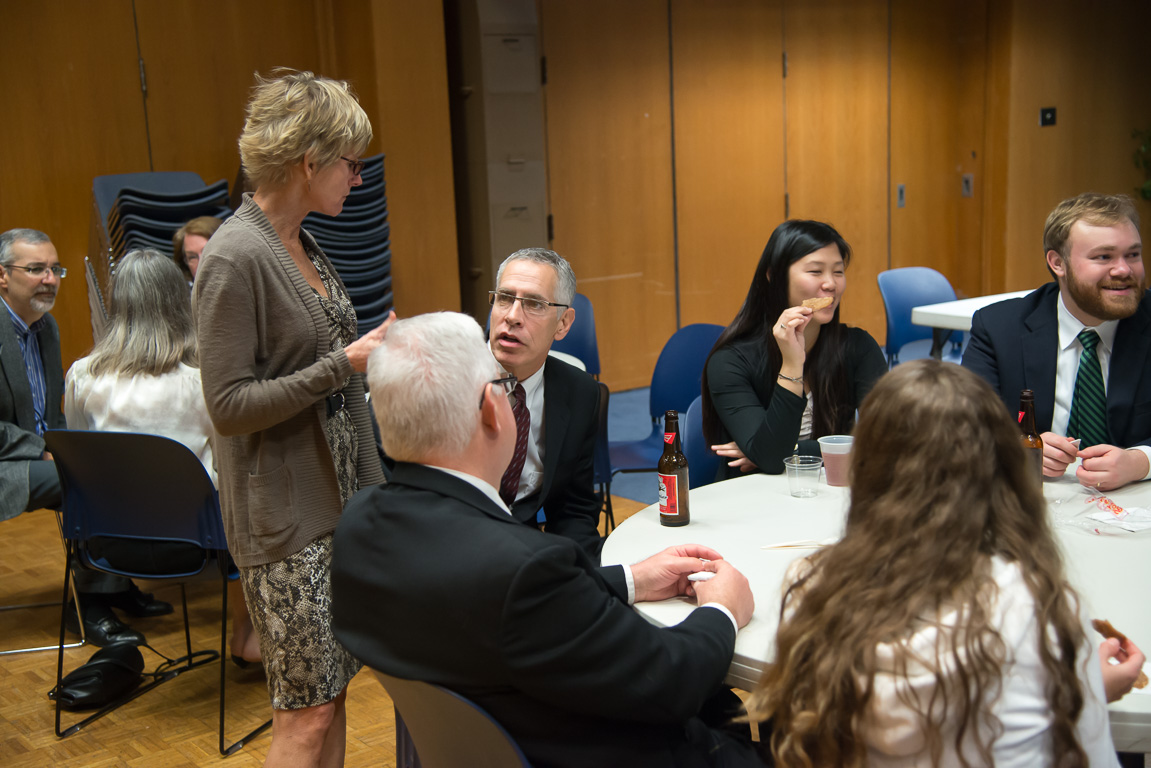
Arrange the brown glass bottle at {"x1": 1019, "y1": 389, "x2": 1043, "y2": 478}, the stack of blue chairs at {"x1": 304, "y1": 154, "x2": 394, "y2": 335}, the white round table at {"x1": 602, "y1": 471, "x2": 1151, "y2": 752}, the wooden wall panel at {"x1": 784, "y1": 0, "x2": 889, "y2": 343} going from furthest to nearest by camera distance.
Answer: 1. the wooden wall panel at {"x1": 784, "y1": 0, "x2": 889, "y2": 343}
2. the stack of blue chairs at {"x1": 304, "y1": 154, "x2": 394, "y2": 335}
3. the brown glass bottle at {"x1": 1019, "y1": 389, "x2": 1043, "y2": 478}
4. the white round table at {"x1": 602, "y1": 471, "x2": 1151, "y2": 752}

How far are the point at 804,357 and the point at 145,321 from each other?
2.12 metres

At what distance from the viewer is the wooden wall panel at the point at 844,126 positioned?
7840 mm

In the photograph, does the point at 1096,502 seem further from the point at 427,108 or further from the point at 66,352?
the point at 66,352

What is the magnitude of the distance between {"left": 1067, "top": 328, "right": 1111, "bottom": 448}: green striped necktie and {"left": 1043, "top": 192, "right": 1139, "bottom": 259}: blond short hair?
0.24 m

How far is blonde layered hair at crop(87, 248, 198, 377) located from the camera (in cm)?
319

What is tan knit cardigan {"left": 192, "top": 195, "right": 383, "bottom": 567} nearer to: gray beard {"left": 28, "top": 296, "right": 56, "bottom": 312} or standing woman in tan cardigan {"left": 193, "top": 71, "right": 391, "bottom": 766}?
standing woman in tan cardigan {"left": 193, "top": 71, "right": 391, "bottom": 766}

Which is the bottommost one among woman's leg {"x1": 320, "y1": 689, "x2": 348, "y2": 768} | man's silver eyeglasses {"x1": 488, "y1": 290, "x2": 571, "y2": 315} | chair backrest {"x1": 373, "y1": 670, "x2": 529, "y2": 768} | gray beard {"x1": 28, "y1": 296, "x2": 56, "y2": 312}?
woman's leg {"x1": 320, "y1": 689, "x2": 348, "y2": 768}

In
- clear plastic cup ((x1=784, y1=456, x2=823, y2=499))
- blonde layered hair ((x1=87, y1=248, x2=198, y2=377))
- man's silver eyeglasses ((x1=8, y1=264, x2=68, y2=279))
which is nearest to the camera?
clear plastic cup ((x1=784, y1=456, x2=823, y2=499))

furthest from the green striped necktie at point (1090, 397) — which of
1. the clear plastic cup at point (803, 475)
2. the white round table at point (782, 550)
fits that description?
the clear plastic cup at point (803, 475)

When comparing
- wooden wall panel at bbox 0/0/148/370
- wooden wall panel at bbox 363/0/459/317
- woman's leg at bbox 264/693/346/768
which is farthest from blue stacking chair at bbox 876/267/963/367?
wooden wall panel at bbox 0/0/148/370

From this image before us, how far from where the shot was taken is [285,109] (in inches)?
78.4

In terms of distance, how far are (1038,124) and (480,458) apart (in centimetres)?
864

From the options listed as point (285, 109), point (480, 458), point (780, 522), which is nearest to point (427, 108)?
point (285, 109)

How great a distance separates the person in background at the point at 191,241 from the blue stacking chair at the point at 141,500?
155cm
